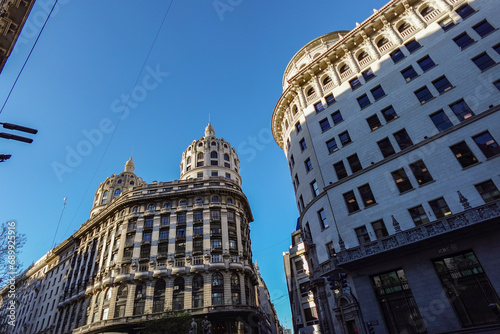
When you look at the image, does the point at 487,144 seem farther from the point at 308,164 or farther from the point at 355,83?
the point at 308,164

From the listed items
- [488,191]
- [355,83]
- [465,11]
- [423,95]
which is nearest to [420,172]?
[488,191]

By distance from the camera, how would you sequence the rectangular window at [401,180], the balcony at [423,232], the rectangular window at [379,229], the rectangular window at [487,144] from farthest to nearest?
the rectangular window at [401,180] → the rectangular window at [379,229] → the rectangular window at [487,144] → the balcony at [423,232]

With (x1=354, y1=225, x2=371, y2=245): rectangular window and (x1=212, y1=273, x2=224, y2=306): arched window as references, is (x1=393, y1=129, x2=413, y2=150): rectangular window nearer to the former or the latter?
(x1=354, y1=225, x2=371, y2=245): rectangular window

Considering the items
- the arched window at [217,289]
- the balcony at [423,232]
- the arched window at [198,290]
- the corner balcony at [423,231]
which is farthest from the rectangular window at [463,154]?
the arched window at [198,290]

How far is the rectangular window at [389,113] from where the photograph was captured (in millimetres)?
27297

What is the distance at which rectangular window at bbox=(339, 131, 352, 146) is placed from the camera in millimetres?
29750

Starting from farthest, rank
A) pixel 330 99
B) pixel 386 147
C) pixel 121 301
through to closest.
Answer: pixel 121 301 → pixel 330 99 → pixel 386 147

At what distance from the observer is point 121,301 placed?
41.0 meters

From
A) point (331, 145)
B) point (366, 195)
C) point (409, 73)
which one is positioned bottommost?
point (366, 195)

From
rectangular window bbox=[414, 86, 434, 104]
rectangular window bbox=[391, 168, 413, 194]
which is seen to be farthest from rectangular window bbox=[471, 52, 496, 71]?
rectangular window bbox=[391, 168, 413, 194]

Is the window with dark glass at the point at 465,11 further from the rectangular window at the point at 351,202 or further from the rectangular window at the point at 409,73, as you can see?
the rectangular window at the point at 351,202

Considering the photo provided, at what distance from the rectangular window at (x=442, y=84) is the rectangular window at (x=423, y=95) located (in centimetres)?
73

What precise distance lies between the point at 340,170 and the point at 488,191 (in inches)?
477

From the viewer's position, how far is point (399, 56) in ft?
97.8
